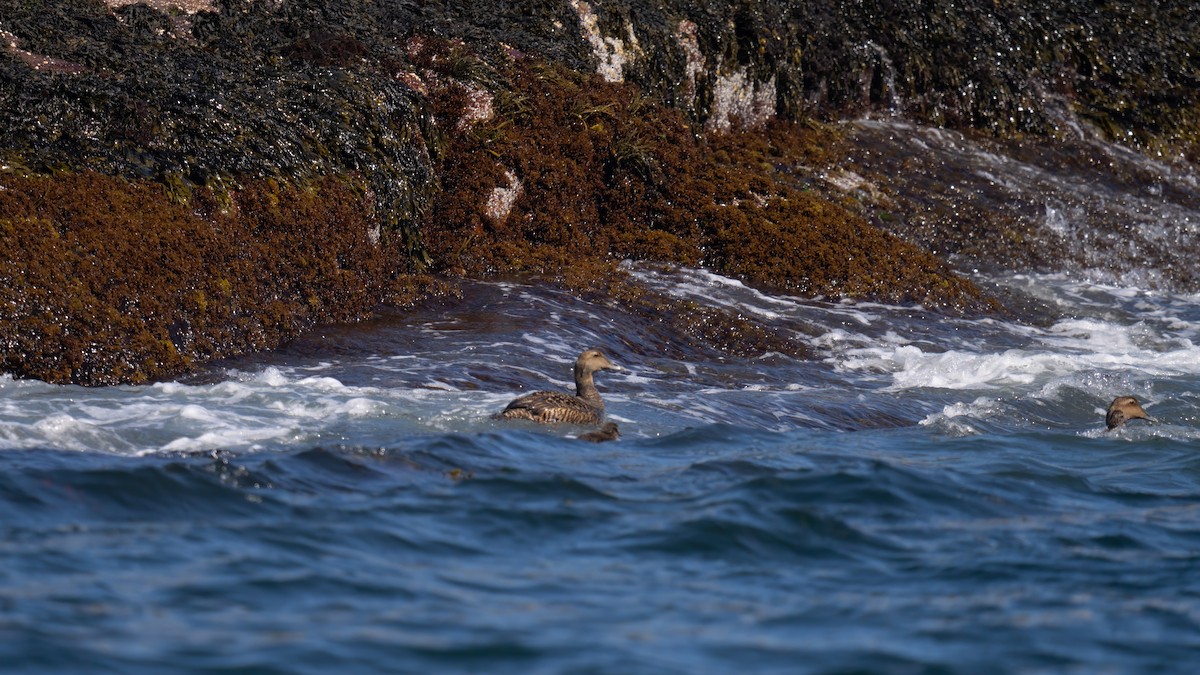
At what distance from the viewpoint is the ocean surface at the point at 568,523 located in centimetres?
538

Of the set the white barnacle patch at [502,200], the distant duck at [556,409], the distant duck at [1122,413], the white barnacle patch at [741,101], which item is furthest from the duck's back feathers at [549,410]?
the white barnacle patch at [741,101]

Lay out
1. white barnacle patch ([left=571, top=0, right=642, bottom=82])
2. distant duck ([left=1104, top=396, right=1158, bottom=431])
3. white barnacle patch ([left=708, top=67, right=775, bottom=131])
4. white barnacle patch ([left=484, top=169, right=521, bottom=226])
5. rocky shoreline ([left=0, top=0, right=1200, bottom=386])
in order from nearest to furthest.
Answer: distant duck ([left=1104, top=396, right=1158, bottom=431]) → rocky shoreline ([left=0, top=0, right=1200, bottom=386]) → white barnacle patch ([left=484, top=169, right=521, bottom=226]) → white barnacle patch ([left=571, top=0, right=642, bottom=82]) → white barnacle patch ([left=708, top=67, right=775, bottom=131])

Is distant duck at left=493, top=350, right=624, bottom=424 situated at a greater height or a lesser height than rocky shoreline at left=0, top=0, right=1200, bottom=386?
lesser

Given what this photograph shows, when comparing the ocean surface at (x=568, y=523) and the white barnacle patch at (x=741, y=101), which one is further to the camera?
the white barnacle patch at (x=741, y=101)

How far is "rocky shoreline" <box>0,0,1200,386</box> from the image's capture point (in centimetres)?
1107

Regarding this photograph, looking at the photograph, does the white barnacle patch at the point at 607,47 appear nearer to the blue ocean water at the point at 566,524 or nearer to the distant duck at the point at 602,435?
the blue ocean water at the point at 566,524

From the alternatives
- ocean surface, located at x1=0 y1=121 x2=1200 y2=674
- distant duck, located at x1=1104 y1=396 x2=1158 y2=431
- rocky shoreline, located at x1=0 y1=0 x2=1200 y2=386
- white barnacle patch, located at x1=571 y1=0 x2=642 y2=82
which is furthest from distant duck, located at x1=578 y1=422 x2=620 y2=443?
white barnacle patch, located at x1=571 y1=0 x2=642 y2=82

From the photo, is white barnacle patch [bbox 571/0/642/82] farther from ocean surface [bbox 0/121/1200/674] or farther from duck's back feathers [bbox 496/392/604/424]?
duck's back feathers [bbox 496/392/604/424]

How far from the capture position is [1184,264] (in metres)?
17.6

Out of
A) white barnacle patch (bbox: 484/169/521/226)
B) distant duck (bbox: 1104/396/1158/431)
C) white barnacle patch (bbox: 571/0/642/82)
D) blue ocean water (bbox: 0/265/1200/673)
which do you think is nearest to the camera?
blue ocean water (bbox: 0/265/1200/673)

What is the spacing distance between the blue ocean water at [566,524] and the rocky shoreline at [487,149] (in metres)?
0.86

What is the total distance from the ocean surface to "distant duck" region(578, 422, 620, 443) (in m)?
0.10

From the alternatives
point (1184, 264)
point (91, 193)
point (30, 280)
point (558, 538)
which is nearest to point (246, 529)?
point (558, 538)

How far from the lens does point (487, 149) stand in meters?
14.7
